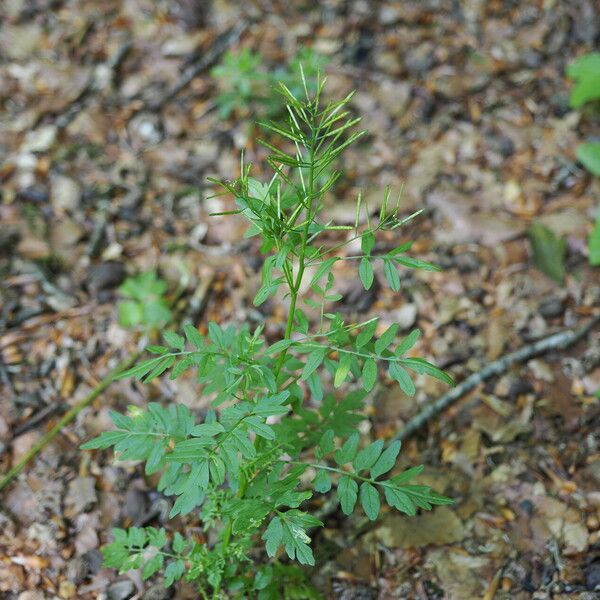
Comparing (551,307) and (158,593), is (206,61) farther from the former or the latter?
(158,593)

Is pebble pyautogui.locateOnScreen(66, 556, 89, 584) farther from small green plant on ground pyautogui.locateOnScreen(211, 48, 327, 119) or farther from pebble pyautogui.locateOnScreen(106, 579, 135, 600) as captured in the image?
small green plant on ground pyautogui.locateOnScreen(211, 48, 327, 119)

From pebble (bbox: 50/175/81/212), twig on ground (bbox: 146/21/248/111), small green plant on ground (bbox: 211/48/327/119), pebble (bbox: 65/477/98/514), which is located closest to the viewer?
pebble (bbox: 65/477/98/514)

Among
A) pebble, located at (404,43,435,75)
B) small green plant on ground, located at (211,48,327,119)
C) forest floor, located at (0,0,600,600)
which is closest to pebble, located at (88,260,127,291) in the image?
forest floor, located at (0,0,600,600)

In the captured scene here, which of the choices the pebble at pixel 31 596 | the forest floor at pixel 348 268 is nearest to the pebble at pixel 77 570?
the forest floor at pixel 348 268

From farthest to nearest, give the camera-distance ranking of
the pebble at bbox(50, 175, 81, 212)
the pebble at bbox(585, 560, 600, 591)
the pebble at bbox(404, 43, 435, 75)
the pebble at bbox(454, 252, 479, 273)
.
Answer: the pebble at bbox(404, 43, 435, 75)
the pebble at bbox(50, 175, 81, 212)
the pebble at bbox(454, 252, 479, 273)
the pebble at bbox(585, 560, 600, 591)

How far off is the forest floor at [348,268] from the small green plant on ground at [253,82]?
12cm

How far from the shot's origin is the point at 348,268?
141 inches

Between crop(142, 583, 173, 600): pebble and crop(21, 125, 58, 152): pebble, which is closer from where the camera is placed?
crop(142, 583, 173, 600): pebble

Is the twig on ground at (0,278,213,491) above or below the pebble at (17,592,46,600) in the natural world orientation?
above

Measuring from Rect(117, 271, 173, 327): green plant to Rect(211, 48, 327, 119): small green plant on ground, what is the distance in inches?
52.8

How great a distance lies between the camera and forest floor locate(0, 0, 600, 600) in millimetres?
2549

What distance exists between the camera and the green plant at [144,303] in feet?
10.7

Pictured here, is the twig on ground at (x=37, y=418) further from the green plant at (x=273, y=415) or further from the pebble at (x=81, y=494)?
the green plant at (x=273, y=415)

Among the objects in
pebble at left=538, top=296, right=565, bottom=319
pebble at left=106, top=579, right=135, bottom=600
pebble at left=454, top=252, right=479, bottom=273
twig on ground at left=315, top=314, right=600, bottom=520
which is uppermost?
pebble at left=454, top=252, right=479, bottom=273
